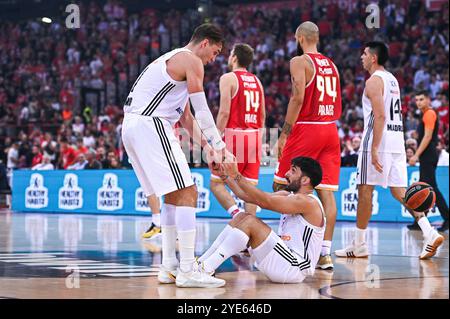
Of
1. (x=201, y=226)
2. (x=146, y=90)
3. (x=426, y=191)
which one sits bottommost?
(x=201, y=226)

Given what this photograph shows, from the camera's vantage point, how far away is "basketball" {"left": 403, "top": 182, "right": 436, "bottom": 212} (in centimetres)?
971

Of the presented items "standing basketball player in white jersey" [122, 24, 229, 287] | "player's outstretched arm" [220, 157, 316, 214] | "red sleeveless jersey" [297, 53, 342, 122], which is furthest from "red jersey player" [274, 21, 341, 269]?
"standing basketball player in white jersey" [122, 24, 229, 287]

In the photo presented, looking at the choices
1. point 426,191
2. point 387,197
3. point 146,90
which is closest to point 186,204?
point 146,90

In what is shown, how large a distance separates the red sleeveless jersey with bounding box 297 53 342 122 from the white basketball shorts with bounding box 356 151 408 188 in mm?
1196

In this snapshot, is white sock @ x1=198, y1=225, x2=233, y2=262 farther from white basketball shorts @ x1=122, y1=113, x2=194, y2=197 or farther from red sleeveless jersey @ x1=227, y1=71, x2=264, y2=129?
red sleeveless jersey @ x1=227, y1=71, x2=264, y2=129

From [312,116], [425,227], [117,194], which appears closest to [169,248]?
[312,116]

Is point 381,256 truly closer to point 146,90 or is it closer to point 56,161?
point 146,90

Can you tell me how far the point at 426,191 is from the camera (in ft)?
32.0

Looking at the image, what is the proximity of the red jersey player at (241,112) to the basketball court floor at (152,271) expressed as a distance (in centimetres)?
114

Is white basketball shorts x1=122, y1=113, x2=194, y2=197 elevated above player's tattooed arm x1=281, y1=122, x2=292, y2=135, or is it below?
below

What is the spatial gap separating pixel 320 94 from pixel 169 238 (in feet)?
8.46

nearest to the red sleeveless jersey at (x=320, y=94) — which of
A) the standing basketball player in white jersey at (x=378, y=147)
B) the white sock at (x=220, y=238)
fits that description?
the standing basketball player in white jersey at (x=378, y=147)

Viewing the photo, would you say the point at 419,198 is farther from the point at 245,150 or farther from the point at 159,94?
the point at 159,94
